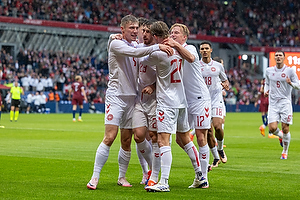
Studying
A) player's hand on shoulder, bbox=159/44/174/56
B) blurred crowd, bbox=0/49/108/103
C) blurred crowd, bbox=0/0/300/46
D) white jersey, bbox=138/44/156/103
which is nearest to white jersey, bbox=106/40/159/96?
white jersey, bbox=138/44/156/103

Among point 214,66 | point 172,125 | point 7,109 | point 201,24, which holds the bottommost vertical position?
point 7,109

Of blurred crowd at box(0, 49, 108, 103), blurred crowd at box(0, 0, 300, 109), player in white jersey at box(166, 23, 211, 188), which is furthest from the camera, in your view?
blurred crowd at box(0, 0, 300, 109)

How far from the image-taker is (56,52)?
149 feet

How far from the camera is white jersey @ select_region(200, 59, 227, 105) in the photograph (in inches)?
460

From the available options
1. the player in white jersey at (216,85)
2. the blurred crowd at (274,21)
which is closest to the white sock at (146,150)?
the player in white jersey at (216,85)

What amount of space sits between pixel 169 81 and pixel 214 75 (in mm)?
4147

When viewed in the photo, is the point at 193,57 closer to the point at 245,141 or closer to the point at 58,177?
the point at 58,177

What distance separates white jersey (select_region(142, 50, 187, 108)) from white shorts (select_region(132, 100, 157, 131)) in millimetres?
270

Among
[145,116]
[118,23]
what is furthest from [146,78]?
[118,23]

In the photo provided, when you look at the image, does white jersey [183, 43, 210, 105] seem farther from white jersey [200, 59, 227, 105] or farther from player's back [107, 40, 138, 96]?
white jersey [200, 59, 227, 105]

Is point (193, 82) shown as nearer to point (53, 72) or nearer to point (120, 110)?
point (120, 110)

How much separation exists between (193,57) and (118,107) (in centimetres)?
127

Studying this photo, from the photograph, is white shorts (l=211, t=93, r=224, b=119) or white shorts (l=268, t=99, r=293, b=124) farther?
white shorts (l=268, t=99, r=293, b=124)

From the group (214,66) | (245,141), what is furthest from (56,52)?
(214,66)
